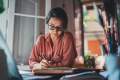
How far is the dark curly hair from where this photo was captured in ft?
4.99

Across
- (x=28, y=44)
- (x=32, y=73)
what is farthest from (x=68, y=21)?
(x=32, y=73)

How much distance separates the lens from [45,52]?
4.88ft

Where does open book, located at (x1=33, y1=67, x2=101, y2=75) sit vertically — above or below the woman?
below

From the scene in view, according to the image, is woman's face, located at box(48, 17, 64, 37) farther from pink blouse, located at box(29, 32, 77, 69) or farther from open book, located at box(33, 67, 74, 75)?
open book, located at box(33, 67, 74, 75)

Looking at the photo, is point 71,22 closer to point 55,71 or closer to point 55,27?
point 55,27

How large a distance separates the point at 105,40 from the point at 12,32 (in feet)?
2.03

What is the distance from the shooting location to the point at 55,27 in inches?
59.9

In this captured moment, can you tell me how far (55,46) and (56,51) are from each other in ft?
0.12

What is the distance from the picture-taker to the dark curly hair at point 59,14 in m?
1.52

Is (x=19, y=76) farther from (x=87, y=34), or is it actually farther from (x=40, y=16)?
(x=87, y=34)

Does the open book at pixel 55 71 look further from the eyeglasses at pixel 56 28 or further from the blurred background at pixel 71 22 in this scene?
the eyeglasses at pixel 56 28

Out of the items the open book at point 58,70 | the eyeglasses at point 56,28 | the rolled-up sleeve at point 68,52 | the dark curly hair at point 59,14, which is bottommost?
the open book at point 58,70

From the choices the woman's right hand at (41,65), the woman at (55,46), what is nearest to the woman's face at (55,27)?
the woman at (55,46)

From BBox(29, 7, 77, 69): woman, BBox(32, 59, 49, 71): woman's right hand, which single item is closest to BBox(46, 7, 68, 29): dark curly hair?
BBox(29, 7, 77, 69): woman
